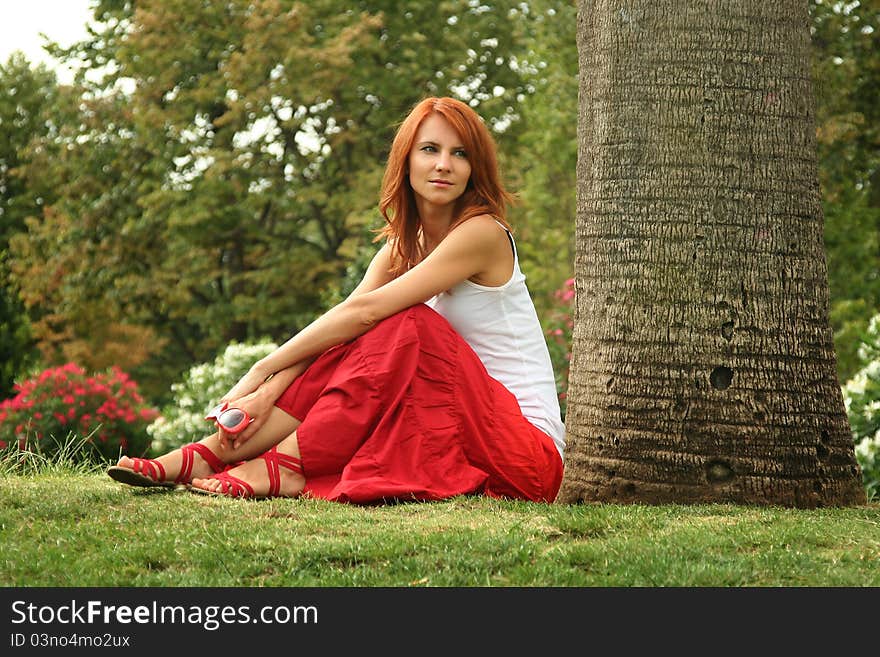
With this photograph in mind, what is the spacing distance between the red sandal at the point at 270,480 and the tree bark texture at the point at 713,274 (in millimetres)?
1189

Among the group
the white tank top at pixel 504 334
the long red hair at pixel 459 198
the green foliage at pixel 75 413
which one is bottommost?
the green foliage at pixel 75 413

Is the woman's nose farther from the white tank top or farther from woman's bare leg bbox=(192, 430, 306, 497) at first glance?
woman's bare leg bbox=(192, 430, 306, 497)

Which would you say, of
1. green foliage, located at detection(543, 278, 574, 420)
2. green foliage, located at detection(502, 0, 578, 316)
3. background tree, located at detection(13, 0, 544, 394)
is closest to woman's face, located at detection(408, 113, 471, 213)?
green foliage, located at detection(543, 278, 574, 420)

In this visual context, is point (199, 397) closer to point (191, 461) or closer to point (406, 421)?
point (191, 461)

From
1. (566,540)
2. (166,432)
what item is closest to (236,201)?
(166,432)

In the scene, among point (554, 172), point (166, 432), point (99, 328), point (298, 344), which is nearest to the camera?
point (298, 344)

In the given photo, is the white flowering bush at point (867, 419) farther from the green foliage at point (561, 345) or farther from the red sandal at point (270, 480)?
the red sandal at point (270, 480)

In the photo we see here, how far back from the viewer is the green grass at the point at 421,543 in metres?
3.12

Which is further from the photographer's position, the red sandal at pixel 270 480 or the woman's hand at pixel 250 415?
the woman's hand at pixel 250 415

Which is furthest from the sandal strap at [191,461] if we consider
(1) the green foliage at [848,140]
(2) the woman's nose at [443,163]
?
(1) the green foliage at [848,140]

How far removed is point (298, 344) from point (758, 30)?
221 centimetres

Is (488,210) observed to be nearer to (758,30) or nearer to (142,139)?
(758,30)

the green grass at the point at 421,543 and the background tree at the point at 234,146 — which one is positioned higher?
the background tree at the point at 234,146

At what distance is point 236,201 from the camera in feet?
64.5
